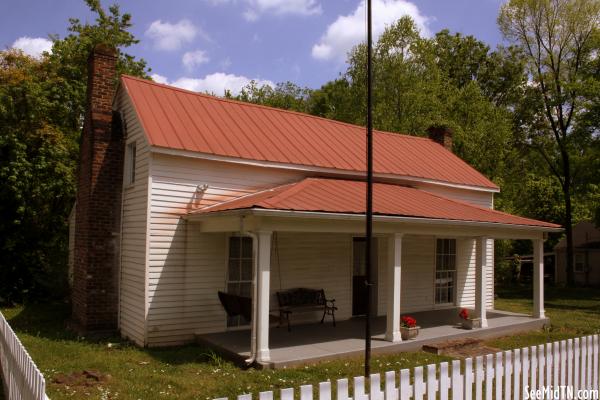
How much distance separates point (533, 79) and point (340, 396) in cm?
3211

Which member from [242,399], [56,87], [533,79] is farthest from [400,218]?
[533,79]

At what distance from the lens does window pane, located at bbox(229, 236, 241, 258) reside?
11.2 meters

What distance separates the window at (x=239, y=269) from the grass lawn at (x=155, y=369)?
1.55 meters

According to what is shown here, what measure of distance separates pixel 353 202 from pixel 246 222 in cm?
256

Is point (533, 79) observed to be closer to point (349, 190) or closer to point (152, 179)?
point (349, 190)

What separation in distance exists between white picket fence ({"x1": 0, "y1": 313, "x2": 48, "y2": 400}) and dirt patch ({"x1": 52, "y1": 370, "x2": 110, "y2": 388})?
0.95 m

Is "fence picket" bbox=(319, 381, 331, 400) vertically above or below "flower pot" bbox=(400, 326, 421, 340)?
above

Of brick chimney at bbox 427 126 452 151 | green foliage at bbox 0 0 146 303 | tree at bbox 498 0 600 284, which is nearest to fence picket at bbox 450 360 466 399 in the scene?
green foliage at bbox 0 0 146 303

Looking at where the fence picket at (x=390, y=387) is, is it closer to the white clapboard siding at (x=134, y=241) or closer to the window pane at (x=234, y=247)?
the white clapboard siding at (x=134, y=241)

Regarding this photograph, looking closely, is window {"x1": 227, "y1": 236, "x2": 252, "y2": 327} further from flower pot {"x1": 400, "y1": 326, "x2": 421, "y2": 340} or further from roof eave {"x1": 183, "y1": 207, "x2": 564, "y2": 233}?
flower pot {"x1": 400, "y1": 326, "x2": 421, "y2": 340}

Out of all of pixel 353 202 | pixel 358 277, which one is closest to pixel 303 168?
pixel 353 202

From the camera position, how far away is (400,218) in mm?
9898

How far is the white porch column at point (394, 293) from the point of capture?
10359mm

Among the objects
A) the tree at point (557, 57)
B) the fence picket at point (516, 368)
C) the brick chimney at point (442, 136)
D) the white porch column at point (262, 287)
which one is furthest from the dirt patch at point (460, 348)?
the tree at point (557, 57)
